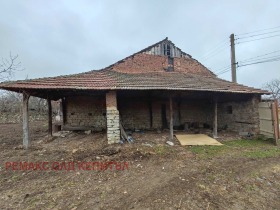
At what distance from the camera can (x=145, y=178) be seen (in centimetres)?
450

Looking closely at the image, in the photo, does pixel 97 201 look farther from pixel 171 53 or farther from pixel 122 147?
pixel 171 53

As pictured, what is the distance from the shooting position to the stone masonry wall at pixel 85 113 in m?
10.7

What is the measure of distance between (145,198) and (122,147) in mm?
3468

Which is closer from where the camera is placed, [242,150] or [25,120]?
[242,150]

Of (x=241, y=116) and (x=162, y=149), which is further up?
(x=241, y=116)

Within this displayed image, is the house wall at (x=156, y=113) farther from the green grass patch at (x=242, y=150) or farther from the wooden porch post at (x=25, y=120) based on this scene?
the wooden porch post at (x=25, y=120)

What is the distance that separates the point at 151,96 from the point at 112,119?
386cm

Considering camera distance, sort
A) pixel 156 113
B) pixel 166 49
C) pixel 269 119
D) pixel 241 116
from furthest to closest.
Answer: pixel 166 49 < pixel 156 113 < pixel 241 116 < pixel 269 119

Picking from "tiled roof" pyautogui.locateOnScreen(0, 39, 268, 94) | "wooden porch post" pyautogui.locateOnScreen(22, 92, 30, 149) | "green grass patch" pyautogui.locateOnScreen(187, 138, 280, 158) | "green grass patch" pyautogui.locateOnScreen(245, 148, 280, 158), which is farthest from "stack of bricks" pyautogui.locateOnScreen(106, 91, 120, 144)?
"green grass patch" pyautogui.locateOnScreen(245, 148, 280, 158)

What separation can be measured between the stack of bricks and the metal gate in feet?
23.8

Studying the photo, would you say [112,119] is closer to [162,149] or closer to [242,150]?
[162,149]

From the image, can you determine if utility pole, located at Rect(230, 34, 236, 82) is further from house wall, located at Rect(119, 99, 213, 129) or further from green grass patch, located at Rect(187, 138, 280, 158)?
green grass patch, located at Rect(187, 138, 280, 158)

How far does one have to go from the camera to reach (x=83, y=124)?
10.7m

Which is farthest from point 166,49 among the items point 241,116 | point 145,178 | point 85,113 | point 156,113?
point 145,178
